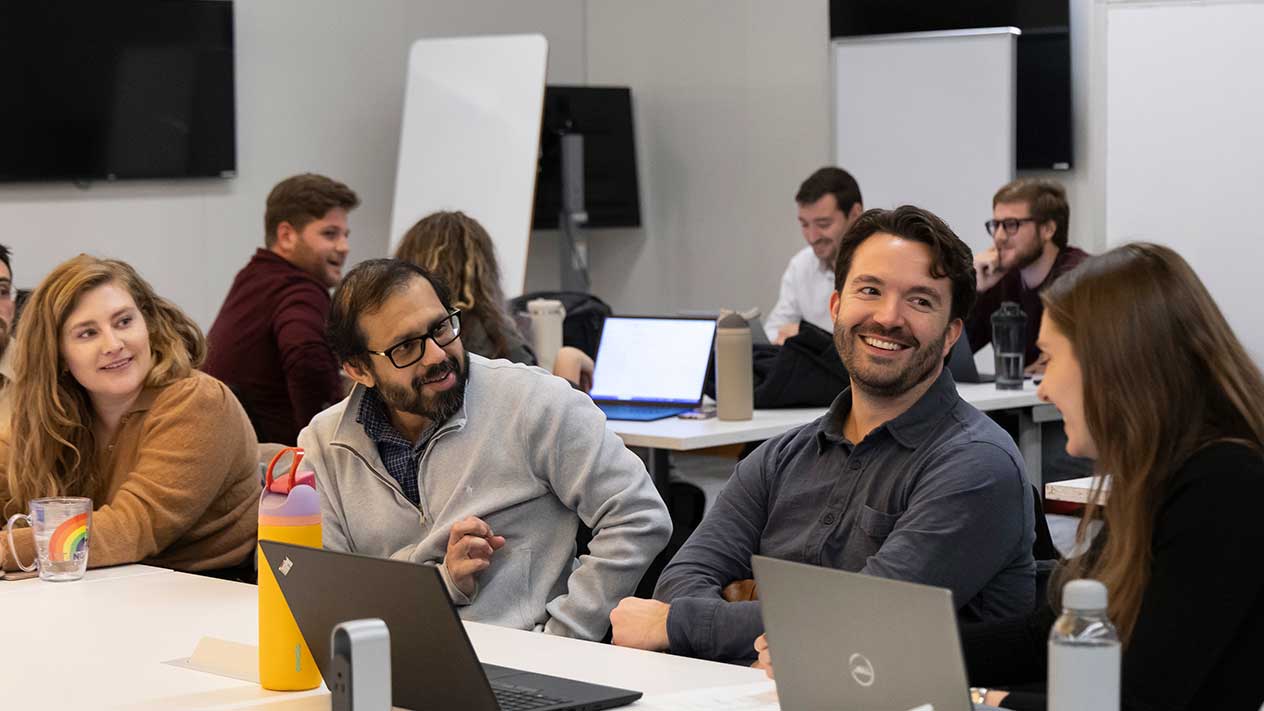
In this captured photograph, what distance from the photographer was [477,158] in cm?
749

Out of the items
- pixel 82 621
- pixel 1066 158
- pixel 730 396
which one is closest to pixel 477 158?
pixel 1066 158

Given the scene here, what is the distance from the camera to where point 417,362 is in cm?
268

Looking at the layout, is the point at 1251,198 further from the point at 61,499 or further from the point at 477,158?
the point at 61,499

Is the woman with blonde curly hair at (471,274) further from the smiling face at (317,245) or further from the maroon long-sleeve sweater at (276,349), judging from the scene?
the smiling face at (317,245)

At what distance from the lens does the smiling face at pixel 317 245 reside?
205 inches

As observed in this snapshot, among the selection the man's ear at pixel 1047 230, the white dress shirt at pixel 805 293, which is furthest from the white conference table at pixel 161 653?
the white dress shirt at pixel 805 293

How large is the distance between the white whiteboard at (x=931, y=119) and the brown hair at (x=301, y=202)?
9.08ft

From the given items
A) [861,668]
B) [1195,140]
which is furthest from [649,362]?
[861,668]

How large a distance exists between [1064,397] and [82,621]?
60.0 inches

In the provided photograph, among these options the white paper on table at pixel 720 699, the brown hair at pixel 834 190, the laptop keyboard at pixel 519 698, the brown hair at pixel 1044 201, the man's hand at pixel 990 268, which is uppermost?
the brown hair at pixel 834 190

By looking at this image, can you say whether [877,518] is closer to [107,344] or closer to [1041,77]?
[107,344]

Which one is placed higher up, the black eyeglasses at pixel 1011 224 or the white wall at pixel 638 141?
the white wall at pixel 638 141

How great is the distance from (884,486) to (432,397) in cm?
78

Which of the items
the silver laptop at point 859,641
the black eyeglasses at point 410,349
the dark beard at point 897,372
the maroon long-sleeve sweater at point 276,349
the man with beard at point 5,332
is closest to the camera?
the silver laptop at point 859,641
